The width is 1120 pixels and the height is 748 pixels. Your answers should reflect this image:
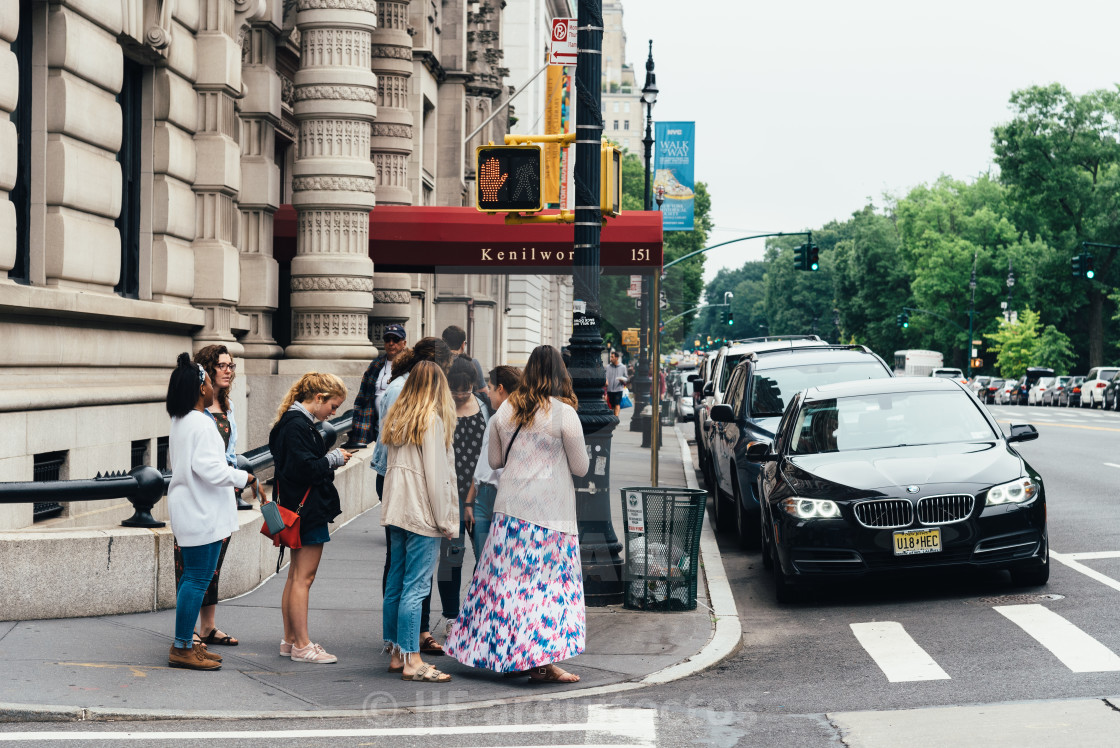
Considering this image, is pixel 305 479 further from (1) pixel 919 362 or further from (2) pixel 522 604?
(1) pixel 919 362

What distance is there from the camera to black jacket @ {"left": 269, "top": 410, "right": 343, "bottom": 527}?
747 centimetres

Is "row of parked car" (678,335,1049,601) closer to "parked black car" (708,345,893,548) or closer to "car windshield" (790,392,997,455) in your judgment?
"car windshield" (790,392,997,455)

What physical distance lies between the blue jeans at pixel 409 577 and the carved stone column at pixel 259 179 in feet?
38.9

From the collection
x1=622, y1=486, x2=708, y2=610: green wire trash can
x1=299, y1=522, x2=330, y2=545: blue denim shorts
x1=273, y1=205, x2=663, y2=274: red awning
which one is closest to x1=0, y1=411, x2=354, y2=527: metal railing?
x1=299, y1=522, x2=330, y2=545: blue denim shorts

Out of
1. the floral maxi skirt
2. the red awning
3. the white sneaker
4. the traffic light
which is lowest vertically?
the white sneaker

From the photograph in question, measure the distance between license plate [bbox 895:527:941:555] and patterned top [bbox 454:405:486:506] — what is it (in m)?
3.06

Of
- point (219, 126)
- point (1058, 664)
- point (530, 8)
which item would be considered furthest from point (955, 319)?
point (1058, 664)

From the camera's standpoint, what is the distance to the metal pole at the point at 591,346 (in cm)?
970

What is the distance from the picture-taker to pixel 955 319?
98.6 m

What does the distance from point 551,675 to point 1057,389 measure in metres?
67.7

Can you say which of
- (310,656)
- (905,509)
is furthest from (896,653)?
(310,656)

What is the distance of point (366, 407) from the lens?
11148 millimetres

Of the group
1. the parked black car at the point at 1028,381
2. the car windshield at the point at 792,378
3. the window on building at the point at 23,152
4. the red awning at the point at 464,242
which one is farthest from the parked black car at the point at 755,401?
the parked black car at the point at 1028,381

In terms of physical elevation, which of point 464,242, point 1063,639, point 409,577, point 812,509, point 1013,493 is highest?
point 464,242
